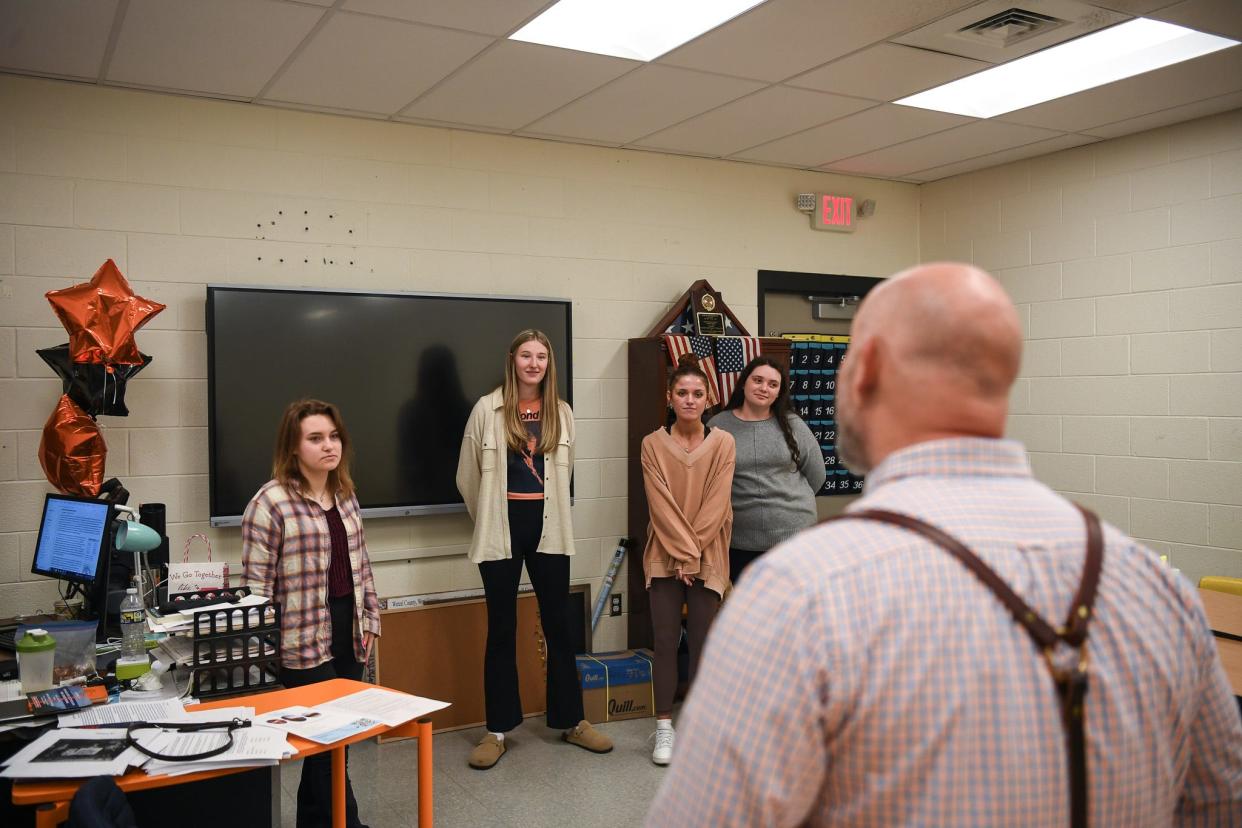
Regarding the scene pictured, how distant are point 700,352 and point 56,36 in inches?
111

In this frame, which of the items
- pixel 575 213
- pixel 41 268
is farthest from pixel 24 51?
pixel 575 213

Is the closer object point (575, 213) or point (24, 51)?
point (24, 51)

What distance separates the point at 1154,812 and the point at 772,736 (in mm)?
422

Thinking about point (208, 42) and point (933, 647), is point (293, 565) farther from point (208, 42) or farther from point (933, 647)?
point (933, 647)

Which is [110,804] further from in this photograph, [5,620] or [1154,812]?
[5,620]

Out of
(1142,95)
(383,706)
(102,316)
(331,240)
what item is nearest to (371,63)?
(331,240)

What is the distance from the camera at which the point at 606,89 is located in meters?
3.95

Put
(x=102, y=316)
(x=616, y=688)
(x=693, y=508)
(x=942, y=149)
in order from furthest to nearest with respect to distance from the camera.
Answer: (x=942, y=149) → (x=616, y=688) → (x=693, y=508) → (x=102, y=316)

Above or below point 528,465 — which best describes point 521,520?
below

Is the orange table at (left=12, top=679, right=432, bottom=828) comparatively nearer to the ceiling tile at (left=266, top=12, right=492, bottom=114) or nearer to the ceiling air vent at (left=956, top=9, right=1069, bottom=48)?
the ceiling tile at (left=266, top=12, right=492, bottom=114)

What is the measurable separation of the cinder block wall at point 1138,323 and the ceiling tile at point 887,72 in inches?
55.5

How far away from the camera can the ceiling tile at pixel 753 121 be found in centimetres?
409

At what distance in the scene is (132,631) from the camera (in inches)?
104

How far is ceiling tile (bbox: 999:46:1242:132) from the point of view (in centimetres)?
374
